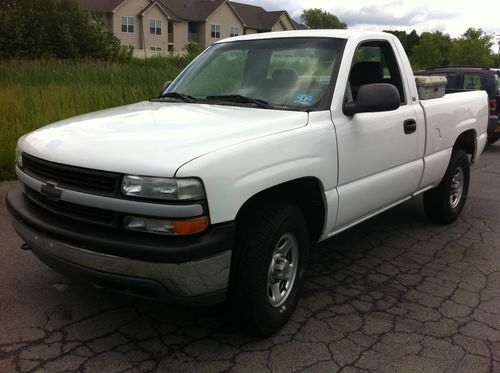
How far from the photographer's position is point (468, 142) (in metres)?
5.74

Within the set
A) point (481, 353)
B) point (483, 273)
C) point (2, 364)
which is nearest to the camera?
point (2, 364)

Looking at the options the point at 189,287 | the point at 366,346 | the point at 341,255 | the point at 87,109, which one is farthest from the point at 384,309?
the point at 87,109

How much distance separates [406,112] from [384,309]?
5.59 feet

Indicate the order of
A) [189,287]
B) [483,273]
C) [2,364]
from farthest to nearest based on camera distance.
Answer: [483,273] → [2,364] → [189,287]

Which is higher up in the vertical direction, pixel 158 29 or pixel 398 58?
pixel 158 29

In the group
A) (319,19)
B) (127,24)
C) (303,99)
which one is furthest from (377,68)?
(319,19)

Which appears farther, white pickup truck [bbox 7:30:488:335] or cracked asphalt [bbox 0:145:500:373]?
cracked asphalt [bbox 0:145:500:373]

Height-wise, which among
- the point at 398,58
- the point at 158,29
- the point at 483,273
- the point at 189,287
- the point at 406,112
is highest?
the point at 158,29

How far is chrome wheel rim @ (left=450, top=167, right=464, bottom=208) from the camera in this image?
5573 mm

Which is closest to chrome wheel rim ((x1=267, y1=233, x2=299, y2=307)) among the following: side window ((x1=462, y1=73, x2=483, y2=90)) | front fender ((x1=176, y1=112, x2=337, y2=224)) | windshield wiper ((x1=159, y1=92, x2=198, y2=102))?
front fender ((x1=176, y1=112, x2=337, y2=224))

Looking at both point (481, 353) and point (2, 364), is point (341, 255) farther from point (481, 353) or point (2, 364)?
point (2, 364)

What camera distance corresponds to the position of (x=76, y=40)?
34.7 metres

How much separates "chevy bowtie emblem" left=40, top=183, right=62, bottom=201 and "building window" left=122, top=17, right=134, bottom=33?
57717 millimetres

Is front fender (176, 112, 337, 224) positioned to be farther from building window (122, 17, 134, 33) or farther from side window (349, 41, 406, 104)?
building window (122, 17, 134, 33)
